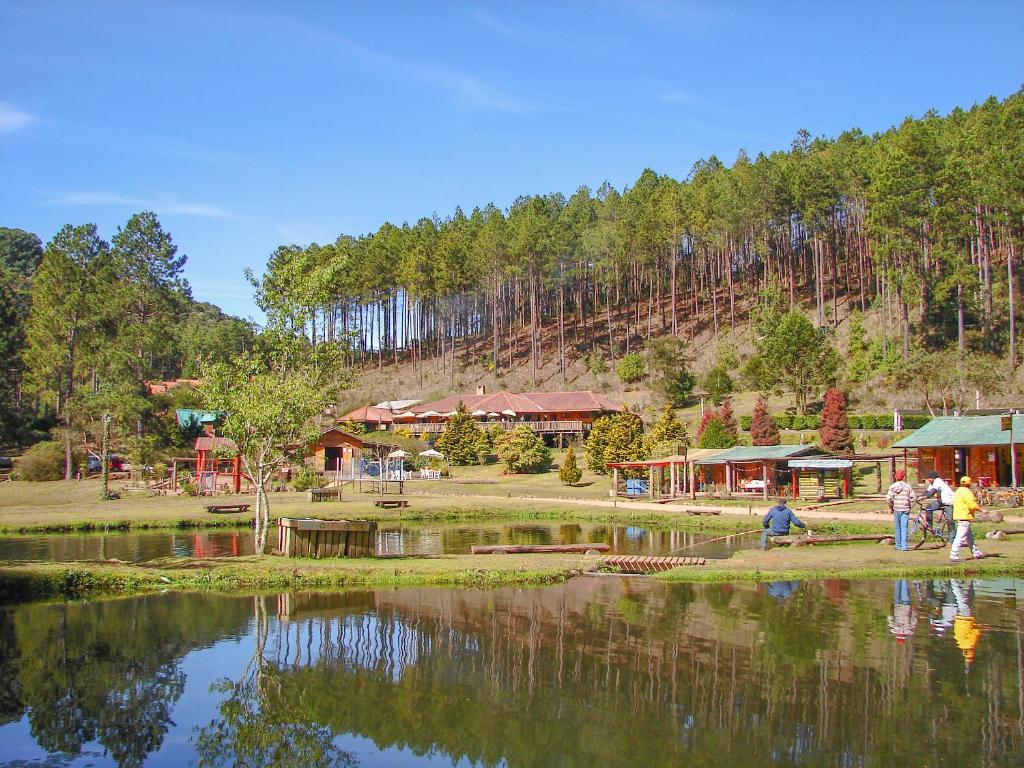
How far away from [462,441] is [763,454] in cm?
3043

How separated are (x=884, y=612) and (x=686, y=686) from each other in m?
6.10

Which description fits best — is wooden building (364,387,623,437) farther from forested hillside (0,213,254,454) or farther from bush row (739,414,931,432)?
forested hillside (0,213,254,454)

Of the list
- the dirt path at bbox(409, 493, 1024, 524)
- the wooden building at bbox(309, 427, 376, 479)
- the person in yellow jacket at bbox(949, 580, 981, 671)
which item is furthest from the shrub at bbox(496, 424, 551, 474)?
the person in yellow jacket at bbox(949, 580, 981, 671)

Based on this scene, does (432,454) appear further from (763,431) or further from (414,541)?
(414,541)

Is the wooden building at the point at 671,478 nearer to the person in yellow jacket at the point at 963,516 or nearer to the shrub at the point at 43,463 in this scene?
the person in yellow jacket at the point at 963,516

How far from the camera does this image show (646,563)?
71.6 feet

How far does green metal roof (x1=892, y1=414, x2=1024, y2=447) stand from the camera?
3984cm

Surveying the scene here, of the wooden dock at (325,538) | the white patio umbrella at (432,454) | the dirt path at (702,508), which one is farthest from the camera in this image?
the white patio umbrella at (432,454)

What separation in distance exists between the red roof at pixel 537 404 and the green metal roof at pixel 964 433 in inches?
1310

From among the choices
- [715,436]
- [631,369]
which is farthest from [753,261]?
[715,436]

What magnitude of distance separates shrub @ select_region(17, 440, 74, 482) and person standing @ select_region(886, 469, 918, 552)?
5509 cm

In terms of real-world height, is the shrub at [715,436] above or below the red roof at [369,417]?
below

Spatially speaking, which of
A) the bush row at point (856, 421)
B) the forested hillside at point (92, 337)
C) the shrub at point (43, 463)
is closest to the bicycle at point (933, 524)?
the bush row at point (856, 421)

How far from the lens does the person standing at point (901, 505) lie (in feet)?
69.8
